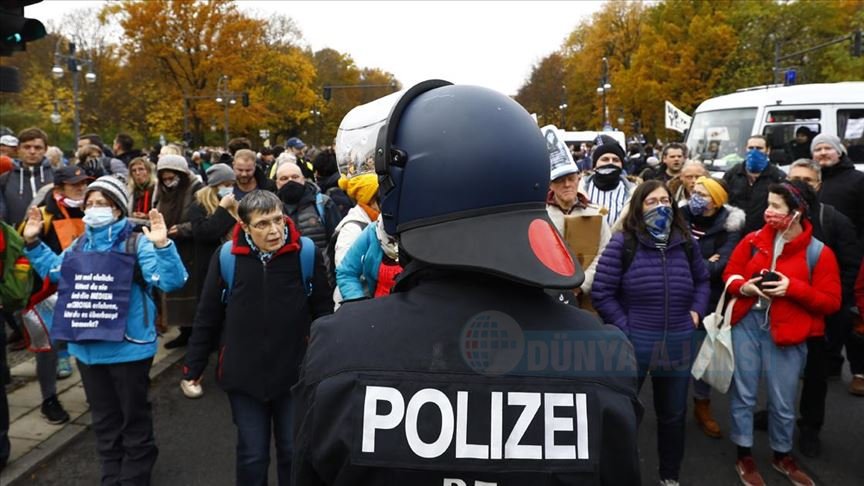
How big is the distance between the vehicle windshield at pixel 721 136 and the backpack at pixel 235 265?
351 inches

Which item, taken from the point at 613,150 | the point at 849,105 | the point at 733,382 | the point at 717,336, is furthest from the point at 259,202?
the point at 849,105

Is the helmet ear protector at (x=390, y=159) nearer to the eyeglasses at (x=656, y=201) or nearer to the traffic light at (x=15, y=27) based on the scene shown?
the eyeglasses at (x=656, y=201)

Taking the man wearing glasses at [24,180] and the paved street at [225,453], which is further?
the man wearing glasses at [24,180]

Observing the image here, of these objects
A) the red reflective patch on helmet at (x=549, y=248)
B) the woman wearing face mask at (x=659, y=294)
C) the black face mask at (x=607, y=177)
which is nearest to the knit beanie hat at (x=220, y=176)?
the black face mask at (x=607, y=177)

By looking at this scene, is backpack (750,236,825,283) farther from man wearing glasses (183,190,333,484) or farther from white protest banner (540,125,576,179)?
man wearing glasses (183,190,333,484)

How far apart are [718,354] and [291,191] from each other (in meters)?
3.43

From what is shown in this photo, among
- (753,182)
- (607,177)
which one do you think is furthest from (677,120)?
(607,177)

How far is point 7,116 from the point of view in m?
35.6

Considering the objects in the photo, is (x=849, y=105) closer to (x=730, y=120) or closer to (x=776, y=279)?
(x=730, y=120)

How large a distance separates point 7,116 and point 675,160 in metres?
38.1

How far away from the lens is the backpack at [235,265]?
3.57 metres

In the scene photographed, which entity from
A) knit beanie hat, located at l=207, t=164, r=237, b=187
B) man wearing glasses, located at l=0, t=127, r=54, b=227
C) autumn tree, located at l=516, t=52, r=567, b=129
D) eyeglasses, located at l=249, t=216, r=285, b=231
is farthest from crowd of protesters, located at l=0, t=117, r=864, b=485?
autumn tree, located at l=516, t=52, r=567, b=129

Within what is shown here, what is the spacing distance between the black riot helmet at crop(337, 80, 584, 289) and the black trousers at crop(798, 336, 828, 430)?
151 inches

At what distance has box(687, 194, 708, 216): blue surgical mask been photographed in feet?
15.7
